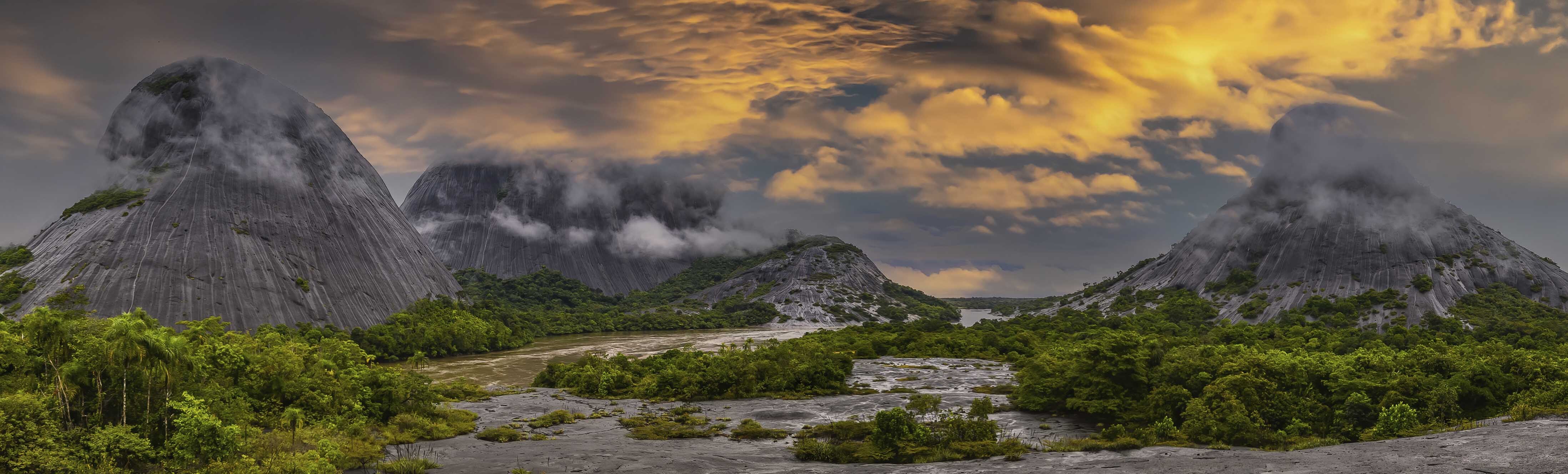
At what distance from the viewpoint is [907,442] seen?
4300 centimetres

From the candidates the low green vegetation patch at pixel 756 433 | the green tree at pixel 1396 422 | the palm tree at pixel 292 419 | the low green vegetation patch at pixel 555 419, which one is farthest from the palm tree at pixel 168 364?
the green tree at pixel 1396 422

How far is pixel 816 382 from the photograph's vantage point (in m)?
71.2

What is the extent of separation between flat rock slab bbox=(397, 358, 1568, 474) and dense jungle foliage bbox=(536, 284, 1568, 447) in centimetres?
302

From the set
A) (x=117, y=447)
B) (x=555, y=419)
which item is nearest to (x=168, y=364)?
(x=117, y=447)

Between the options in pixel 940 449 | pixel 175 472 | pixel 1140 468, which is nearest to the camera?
pixel 175 472

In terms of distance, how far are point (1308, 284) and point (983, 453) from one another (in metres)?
127

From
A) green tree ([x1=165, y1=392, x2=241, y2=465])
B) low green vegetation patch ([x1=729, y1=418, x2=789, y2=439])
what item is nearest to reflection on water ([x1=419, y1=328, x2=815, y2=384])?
low green vegetation patch ([x1=729, y1=418, x2=789, y2=439])

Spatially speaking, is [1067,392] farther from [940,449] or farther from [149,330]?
[149,330]

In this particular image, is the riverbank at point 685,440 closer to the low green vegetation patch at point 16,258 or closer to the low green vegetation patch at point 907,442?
the low green vegetation patch at point 907,442

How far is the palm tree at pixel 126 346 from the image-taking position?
3119 cm

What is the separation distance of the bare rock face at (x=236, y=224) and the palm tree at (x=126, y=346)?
6882 cm

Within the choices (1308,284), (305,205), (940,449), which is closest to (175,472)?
(940,449)

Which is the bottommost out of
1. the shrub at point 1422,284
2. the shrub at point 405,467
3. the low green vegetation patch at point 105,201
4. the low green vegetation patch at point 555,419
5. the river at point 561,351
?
the low green vegetation patch at point 555,419

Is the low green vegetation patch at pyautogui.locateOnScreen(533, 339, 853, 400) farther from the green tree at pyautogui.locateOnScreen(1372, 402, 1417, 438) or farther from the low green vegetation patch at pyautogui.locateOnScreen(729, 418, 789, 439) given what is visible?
the green tree at pyautogui.locateOnScreen(1372, 402, 1417, 438)
